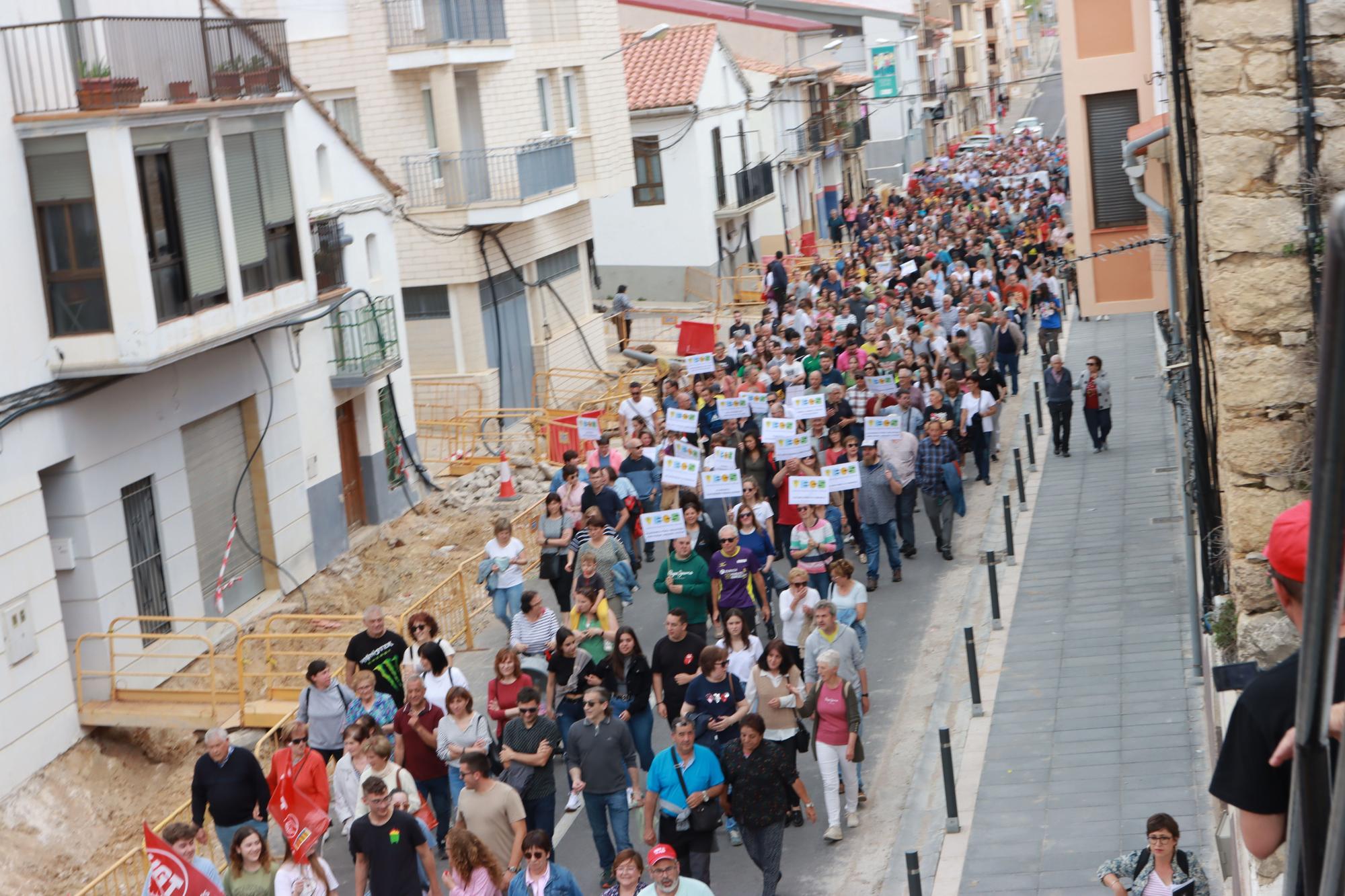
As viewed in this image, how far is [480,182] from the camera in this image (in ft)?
98.6

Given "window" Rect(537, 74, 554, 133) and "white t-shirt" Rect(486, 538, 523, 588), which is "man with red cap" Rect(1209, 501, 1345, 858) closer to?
"white t-shirt" Rect(486, 538, 523, 588)

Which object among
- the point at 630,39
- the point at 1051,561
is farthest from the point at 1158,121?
the point at 630,39

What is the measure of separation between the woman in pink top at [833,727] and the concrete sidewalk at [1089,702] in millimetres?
861

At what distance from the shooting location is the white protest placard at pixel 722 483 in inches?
648

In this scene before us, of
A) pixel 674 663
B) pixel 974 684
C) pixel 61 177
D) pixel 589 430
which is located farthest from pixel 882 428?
pixel 61 177

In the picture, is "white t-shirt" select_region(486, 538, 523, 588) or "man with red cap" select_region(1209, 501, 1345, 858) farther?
"white t-shirt" select_region(486, 538, 523, 588)

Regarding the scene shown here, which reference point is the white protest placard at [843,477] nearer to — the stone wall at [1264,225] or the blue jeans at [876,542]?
the blue jeans at [876,542]

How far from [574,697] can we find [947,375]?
10.3 meters

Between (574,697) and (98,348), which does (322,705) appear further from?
(98,348)

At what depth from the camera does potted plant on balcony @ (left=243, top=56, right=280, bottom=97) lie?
1872 cm

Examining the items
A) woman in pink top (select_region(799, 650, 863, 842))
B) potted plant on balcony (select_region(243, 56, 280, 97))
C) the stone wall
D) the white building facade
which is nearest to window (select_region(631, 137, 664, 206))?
the white building facade

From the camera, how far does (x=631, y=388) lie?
21.0m

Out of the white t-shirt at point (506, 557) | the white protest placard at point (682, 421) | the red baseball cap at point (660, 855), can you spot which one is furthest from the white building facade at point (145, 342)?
the red baseball cap at point (660, 855)

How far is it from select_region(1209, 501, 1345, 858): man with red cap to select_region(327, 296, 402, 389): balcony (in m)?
19.7
